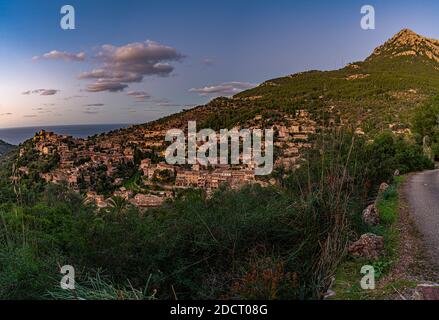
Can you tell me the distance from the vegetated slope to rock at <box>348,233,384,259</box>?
4.64ft

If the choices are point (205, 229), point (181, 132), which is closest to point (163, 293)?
point (205, 229)

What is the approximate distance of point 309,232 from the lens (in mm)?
3260

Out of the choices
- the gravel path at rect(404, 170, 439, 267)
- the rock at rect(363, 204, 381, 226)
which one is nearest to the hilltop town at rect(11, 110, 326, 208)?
the gravel path at rect(404, 170, 439, 267)

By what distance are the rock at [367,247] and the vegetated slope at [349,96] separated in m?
1.41

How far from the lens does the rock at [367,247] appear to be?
3314 millimetres

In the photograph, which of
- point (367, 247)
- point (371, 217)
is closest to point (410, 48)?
point (371, 217)

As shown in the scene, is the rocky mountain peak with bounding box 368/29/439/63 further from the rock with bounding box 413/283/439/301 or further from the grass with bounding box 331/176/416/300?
the rock with bounding box 413/283/439/301

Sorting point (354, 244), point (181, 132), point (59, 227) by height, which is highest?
point (181, 132)

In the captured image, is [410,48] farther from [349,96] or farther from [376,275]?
[376,275]

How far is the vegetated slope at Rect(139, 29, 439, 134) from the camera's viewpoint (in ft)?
21.0

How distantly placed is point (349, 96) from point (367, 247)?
7.87 metres
